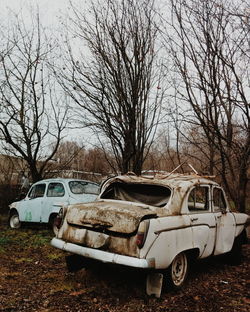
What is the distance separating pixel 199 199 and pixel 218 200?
64 centimetres

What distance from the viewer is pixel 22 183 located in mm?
15781

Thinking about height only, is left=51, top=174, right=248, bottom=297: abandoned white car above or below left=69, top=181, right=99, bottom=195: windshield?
below

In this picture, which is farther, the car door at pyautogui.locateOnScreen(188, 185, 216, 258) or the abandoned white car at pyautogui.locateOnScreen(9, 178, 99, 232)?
the abandoned white car at pyautogui.locateOnScreen(9, 178, 99, 232)

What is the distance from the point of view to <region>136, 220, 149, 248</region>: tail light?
12.7ft

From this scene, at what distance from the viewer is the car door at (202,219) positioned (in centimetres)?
481

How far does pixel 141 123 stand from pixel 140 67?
1.67 meters

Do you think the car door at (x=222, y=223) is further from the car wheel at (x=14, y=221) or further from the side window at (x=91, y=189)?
the car wheel at (x=14, y=221)

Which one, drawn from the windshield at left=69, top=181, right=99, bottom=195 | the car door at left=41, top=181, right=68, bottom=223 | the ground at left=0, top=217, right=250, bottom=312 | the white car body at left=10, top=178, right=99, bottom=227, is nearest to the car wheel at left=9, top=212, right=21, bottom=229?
the white car body at left=10, top=178, right=99, bottom=227

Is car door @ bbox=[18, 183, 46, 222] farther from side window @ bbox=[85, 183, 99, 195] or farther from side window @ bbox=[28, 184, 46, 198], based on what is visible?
side window @ bbox=[85, 183, 99, 195]

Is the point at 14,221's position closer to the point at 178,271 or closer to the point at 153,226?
the point at 178,271

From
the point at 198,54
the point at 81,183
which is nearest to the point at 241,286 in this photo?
the point at 198,54

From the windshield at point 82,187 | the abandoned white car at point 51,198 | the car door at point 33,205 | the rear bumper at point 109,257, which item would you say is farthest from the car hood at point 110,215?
the car door at point 33,205

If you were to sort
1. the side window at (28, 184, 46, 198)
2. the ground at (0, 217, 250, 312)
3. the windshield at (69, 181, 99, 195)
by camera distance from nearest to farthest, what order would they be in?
the ground at (0, 217, 250, 312) < the windshield at (69, 181, 99, 195) < the side window at (28, 184, 46, 198)

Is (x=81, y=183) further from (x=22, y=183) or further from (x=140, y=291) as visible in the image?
(x=22, y=183)
